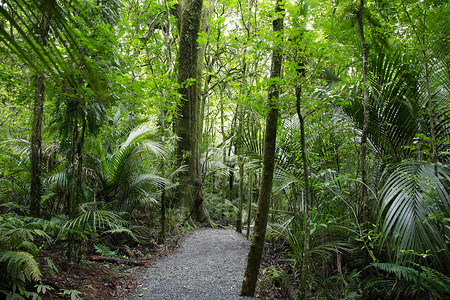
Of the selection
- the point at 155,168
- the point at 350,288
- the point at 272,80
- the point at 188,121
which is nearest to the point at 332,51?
the point at 272,80

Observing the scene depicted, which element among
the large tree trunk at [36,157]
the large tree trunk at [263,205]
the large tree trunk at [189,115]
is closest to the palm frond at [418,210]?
the large tree trunk at [263,205]

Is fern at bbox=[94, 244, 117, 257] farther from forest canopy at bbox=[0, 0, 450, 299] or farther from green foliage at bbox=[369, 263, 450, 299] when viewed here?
green foliage at bbox=[369, 263, 450, 299]

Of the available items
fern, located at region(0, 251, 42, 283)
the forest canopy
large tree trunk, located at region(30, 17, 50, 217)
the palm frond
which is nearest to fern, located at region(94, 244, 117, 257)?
the forest canopy

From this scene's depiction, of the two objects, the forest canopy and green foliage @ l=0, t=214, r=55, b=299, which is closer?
green foliage @ l=0, t=214, r=55, b=299

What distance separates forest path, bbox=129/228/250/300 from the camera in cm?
314

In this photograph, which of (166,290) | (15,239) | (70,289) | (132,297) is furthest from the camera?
(166,290)

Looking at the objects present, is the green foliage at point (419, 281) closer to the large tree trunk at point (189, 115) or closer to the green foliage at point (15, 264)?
the green foliage at point (15, 264)

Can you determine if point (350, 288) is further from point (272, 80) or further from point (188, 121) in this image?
point (188, 121)

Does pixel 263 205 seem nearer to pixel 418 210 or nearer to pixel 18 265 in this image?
pixel 418 210

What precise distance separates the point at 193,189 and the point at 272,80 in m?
5.10

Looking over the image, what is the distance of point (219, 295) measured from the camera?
3.12 m

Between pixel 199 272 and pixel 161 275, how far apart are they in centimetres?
54

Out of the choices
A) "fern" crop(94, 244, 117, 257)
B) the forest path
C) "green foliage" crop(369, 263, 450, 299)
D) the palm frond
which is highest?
the palm frond

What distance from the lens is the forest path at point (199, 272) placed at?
10.3ft
